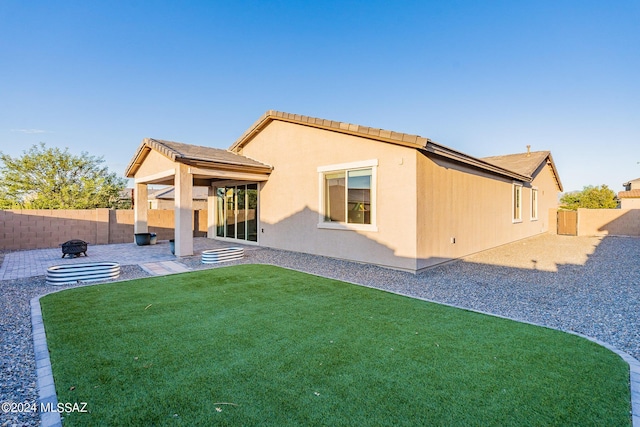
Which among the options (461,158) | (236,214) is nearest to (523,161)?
(461,158)

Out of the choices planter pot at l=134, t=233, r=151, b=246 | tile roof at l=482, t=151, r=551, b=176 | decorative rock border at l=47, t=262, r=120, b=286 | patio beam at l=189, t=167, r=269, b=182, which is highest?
tile roof at l=482, t=151, r=551, b=176

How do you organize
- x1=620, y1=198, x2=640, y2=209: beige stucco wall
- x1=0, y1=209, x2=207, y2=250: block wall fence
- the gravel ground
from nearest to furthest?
1. the gravel ground
2. x1=0, y1=209, x2=207, y2=250: block wall fence
3. x1=620, y1=198, x2=640, y2=209: beige stucco wall

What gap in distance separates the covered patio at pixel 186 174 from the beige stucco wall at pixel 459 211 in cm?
679

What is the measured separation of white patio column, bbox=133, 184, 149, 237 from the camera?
1536 centimetres

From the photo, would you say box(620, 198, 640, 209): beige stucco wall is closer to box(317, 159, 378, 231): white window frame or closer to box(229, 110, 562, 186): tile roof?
box(229, 110, 562, 186): tile roof

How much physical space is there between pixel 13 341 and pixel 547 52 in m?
18.2

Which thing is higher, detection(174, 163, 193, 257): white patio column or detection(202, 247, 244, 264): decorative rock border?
detection(174, 163, 193, 257): white patio column

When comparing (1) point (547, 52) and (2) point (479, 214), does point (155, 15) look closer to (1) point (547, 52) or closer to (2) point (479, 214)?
(2) point (479, 214)

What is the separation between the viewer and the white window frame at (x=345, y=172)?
9.32 m

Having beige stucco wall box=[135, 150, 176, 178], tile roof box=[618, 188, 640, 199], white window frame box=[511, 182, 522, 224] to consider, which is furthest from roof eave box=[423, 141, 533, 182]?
tile roof box=[618, 188, 640, 199]

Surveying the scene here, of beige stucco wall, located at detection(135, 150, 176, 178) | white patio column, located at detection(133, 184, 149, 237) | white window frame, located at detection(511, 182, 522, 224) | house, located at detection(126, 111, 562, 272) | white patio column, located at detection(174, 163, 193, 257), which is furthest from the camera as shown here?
white window frame, located at detection(511, 182, 522, 224)

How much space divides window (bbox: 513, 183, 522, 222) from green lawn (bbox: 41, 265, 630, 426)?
1325cm

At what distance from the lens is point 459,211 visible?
10.8 meters

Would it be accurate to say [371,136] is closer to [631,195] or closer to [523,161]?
[523,161]
